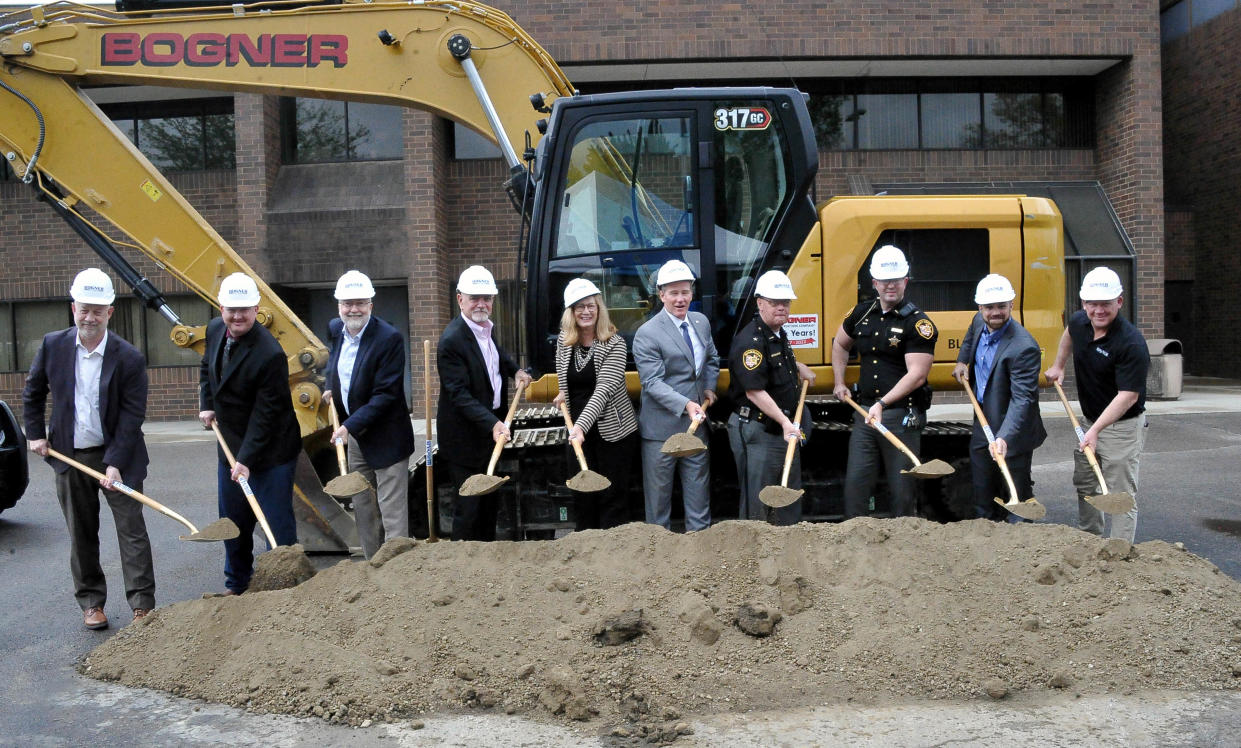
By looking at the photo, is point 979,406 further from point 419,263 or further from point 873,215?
point 419,263

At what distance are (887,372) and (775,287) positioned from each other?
95cm

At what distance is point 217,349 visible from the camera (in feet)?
19.4

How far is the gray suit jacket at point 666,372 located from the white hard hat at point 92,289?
10.2 feet

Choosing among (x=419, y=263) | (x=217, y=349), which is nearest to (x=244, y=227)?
(x=419, y=263)

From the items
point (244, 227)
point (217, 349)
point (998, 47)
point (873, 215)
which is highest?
point (998, 47)

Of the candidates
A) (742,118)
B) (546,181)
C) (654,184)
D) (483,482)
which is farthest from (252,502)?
(742,118)

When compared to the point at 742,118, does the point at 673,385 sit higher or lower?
lower

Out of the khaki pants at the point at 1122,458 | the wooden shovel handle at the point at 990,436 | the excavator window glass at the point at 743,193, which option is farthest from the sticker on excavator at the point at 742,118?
the khaki pants at the point at 1122,458

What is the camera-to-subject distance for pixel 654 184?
629 cm

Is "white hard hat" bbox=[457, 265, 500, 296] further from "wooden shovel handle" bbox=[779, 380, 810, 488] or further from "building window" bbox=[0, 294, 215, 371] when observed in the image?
"building window" bbox=[0, 294, 215, 371]

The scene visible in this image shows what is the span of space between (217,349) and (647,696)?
3373mm

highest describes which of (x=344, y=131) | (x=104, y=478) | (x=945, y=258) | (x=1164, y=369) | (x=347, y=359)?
(x=344, y=131)

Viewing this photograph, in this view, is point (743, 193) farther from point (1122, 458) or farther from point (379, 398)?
point (1122, 458)

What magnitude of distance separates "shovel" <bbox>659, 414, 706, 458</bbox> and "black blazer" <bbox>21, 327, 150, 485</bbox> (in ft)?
9.97
